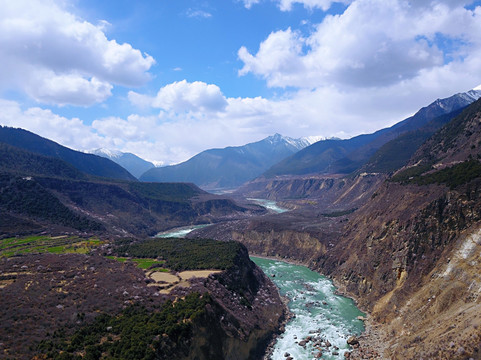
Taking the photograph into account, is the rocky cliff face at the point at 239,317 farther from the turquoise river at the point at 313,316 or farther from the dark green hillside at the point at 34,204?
the dark green hillside at the point at 34,204

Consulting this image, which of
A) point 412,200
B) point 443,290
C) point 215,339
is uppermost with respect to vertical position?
point 412,200

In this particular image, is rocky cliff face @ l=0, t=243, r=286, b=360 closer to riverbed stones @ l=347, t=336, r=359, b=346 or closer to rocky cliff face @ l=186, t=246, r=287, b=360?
rocky cliff face @ l=186, t=246, r=287, b=360

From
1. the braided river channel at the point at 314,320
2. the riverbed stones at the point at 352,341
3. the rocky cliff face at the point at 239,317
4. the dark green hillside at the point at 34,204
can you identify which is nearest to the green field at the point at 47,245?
the dark green hillside at the point at 34,204

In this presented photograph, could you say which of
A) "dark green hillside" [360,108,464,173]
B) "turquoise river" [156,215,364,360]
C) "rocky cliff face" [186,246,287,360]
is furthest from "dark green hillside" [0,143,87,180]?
"dark green hillside" [360,108,464,173]

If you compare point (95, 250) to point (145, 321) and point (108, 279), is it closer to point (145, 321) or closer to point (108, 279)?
point (108, 279)

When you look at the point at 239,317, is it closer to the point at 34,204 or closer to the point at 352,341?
the point at 352,341

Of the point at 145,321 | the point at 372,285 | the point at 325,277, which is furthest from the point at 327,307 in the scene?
the point at 145,321

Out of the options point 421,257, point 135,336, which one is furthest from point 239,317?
point 421,257
